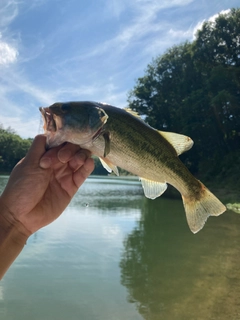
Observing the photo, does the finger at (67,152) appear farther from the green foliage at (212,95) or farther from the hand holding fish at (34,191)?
the green foliage at (212,95)

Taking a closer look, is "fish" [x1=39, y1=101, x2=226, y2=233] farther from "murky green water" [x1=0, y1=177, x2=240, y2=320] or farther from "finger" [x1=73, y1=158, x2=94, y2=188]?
"murky green water" [x1=0, y1=177, x2=240, y2=320]

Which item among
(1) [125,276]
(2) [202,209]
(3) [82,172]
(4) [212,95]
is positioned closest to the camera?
(3) [82,172]

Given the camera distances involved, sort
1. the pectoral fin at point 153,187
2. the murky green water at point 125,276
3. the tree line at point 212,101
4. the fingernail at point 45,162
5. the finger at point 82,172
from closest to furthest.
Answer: the fingernail at point 45,162 → the finger at point 82,172 → the pectoral fin at point 153,187 → the murky green water at point 125,276 → the tree line at point 212,101

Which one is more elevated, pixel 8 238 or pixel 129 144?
pixel 129 144

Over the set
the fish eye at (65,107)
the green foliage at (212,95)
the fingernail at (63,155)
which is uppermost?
the green foliage at (212,95)

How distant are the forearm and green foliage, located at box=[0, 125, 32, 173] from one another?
8768 cm

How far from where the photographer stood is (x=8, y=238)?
255 cm

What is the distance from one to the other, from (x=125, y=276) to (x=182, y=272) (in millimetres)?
1472

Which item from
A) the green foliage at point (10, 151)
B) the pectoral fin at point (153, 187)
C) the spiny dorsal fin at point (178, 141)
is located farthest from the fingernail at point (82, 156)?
the green foliage at point (10, 151)

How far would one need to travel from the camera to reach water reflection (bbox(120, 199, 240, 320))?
19.7 feet

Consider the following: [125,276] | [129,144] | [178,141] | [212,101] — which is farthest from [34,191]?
[212,101]

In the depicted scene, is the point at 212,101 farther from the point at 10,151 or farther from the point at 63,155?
the point at 10,151

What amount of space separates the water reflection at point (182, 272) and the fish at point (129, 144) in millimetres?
3520

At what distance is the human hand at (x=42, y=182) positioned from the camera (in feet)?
8.06
